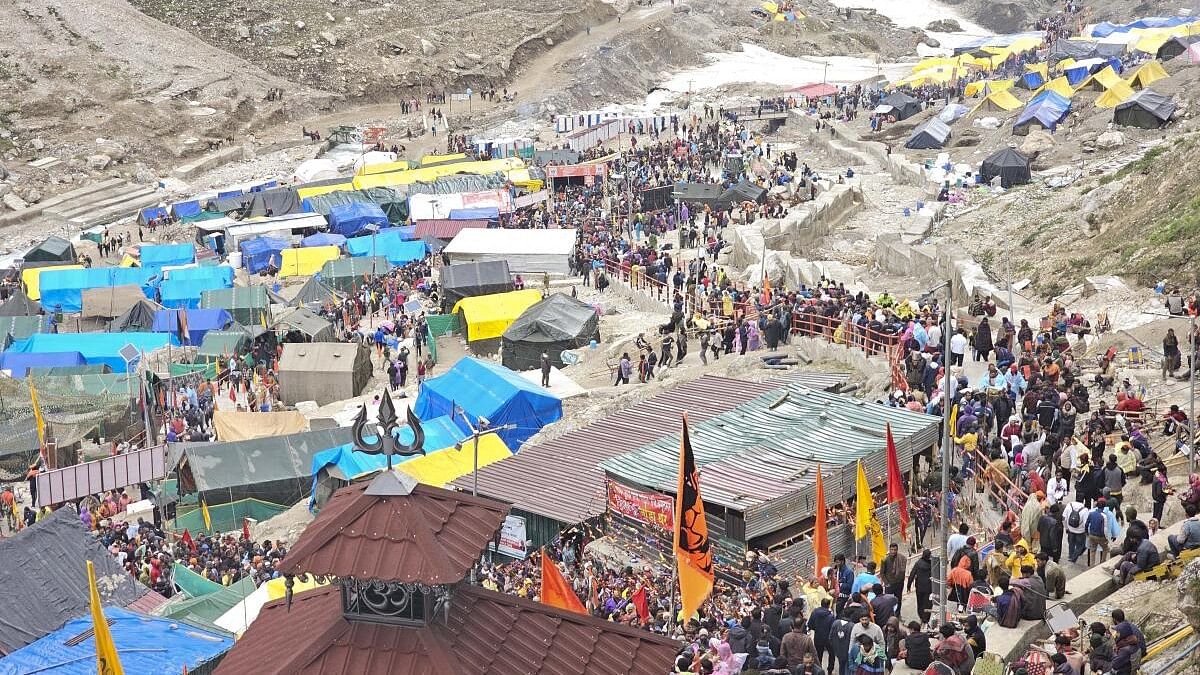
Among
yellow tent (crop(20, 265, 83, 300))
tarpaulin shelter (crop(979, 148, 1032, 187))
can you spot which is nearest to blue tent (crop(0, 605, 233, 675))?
yellow tent (crop(20, 265, 83, 300))

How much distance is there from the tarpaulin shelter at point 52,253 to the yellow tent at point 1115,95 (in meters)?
37.6

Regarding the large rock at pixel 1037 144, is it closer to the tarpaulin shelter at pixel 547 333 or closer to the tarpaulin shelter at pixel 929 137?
the tarpaulin shelter at pixel 929 137

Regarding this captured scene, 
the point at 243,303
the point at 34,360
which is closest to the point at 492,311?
the point at 243,303

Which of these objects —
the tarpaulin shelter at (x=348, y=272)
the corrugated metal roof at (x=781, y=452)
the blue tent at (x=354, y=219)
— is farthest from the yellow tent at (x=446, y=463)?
the blue tent at (x=354, y=219)

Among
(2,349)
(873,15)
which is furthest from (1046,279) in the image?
(873,15)

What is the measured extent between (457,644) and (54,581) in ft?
41.3

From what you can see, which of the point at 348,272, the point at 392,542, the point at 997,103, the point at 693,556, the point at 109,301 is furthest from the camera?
the point at 997,103

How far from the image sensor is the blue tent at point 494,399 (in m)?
27.3

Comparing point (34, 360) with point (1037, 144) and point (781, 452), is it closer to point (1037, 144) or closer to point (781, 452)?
point (781, 452)

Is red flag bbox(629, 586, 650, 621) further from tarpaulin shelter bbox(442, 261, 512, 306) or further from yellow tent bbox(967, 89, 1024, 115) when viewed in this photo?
yellow tent bbox(967, 89, 1024, 115)

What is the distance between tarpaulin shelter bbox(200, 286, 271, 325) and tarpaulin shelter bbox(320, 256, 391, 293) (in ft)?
10.4

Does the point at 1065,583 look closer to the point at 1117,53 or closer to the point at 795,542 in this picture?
the point at 795,542

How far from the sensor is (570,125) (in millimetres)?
72250

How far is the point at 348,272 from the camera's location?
43875 mm
